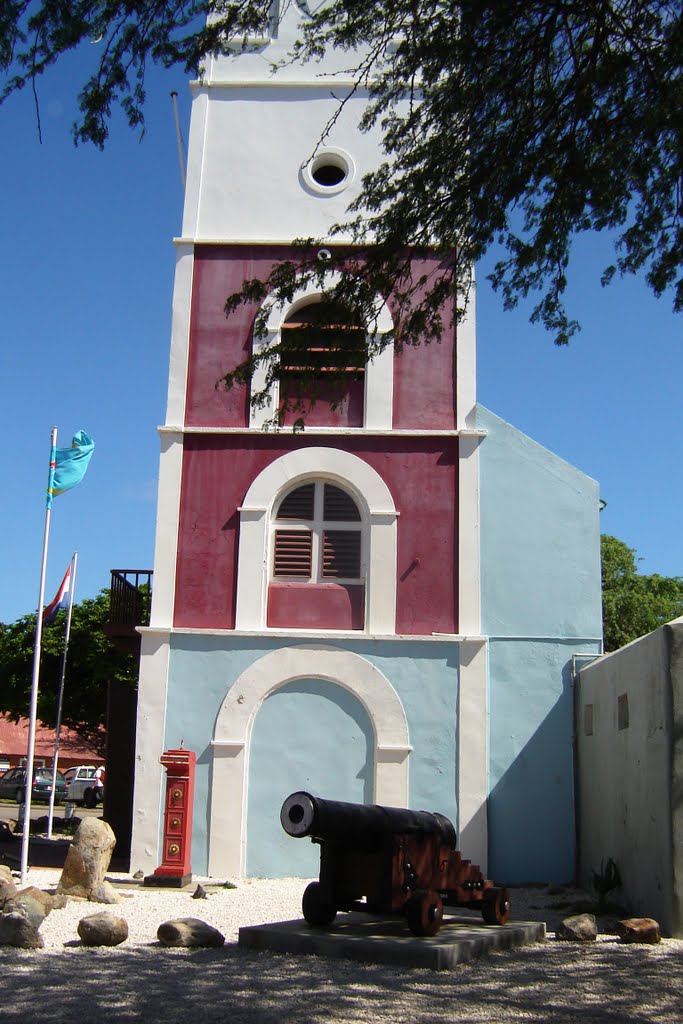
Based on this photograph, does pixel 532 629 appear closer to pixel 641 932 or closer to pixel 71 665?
pixel 641 932

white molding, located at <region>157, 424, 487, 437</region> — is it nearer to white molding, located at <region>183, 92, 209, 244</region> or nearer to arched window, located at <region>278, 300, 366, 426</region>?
white molding, located at <region>183, 92, 209, 244</region>

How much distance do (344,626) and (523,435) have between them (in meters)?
3.89

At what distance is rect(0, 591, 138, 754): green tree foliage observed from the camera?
3738 cm

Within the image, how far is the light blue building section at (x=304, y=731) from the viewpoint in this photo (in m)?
14.7

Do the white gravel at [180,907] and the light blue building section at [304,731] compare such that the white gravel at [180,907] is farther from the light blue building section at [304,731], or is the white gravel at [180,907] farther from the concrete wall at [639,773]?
the concrete wall at [639,773]

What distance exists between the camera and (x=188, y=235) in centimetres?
1675

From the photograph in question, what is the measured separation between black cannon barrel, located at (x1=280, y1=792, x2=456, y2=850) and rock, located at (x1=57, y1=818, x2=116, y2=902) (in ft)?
14.5

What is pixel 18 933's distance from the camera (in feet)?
29.0

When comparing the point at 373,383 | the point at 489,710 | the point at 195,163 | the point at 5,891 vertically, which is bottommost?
the point at 5,891

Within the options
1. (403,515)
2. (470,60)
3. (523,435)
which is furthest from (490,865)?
(470,60)

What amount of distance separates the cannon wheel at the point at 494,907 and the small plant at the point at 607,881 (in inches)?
97.8

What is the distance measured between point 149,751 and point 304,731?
2147mm

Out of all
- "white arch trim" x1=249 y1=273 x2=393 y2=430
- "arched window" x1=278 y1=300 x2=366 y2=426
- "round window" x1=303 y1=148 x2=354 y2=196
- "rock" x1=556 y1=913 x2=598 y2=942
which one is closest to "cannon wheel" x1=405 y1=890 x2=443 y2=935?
"rock" x1=556 y1=913 x2=598 y2=942

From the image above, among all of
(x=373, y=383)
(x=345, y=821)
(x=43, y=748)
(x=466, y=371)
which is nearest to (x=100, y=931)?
(x=345, y=821)
